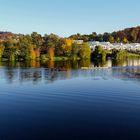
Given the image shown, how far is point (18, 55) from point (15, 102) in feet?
344

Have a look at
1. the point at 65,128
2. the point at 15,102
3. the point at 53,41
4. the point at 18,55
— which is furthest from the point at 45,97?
the point at 53,41

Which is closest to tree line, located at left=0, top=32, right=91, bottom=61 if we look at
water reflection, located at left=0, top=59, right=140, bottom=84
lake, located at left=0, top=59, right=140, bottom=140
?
water reflection, located at left=0, top=59, right=140, bottom=84

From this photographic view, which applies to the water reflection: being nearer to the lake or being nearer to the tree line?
the lake

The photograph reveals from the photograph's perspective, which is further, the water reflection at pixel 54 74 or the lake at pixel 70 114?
the water reflection at pixel 54 74

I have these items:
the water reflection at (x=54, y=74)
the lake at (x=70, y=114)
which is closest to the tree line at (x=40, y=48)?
the water reflection at (x=54, y=74)

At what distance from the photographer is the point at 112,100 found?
35.2 meters

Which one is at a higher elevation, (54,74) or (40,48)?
(40,48)

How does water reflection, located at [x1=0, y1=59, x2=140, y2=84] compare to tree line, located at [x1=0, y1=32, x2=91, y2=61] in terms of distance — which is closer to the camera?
water reflection, located at [x1=0, y1=59, x2=140, y2=84]

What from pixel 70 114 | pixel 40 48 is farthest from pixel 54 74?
pixel 40 48

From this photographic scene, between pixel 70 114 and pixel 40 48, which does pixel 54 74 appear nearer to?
pixel 70 114

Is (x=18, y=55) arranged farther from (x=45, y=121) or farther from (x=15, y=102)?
(x=45, y=121)

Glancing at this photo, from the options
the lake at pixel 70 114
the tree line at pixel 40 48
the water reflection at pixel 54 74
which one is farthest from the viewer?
the tree line at pixel 40 48

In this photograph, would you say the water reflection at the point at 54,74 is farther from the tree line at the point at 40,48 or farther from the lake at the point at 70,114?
the tree line at the point at 40,48

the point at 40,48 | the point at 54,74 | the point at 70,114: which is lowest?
the point at 70,114
